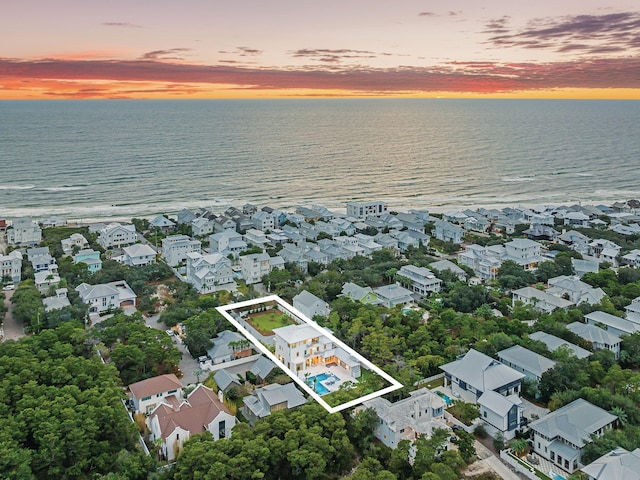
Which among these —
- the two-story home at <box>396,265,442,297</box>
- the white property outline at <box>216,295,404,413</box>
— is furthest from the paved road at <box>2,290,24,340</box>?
the white property outline at <box>216,295,404,413</box>

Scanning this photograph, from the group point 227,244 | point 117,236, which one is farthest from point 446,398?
point 117,236

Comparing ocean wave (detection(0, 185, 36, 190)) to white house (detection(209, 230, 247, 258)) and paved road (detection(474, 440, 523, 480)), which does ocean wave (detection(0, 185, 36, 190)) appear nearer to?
white house (detection(209, 230, 247, 258))

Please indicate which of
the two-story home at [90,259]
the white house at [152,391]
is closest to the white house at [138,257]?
the two-story home at [90,259]

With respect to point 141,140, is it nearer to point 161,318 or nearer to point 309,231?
point 309,231

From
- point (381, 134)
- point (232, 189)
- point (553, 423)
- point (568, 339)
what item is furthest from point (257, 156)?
point (553, 423)

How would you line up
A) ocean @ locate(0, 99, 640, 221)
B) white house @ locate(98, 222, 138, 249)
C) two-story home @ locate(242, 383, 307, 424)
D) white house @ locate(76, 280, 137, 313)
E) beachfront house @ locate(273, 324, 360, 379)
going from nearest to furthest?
beachfront house @ locate(273, 324, 360, 379), two-story home @ locate(242, 383, 307, 424), white house @ locate(76, 280, 137, 313), white house @ locate(98, 222, 138, 249), ocean @ locate(0, 99, 640, 221)

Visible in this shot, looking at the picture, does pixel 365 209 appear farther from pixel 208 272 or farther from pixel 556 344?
pixel 556 344
